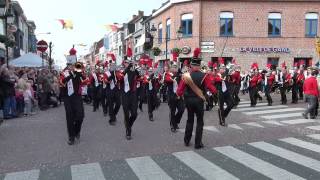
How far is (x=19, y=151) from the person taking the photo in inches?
372

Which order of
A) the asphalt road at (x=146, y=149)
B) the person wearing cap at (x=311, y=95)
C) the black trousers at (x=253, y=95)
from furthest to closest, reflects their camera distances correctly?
the black trousers at (x=253, y=95) < the person wearing cap at (x=311, y=95) < the asphalt road at (x=146, y=149)

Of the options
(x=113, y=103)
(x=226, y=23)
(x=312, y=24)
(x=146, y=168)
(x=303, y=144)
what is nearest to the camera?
(x=146, y=168)

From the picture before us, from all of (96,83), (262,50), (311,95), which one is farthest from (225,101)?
(262,50)

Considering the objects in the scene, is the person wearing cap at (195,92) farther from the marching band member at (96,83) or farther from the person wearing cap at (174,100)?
the marching band member at (96,83)

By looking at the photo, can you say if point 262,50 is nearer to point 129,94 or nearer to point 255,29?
point 255,29

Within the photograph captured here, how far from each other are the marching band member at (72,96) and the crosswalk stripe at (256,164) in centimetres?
318

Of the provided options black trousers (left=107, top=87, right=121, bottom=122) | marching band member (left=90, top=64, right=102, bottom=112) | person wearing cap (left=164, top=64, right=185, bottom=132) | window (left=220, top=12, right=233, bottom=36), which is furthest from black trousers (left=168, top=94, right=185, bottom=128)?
window (left=220, top=12, right=233, bottom=36)

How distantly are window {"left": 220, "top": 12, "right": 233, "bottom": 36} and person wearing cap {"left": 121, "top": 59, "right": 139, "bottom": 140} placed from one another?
2483cm

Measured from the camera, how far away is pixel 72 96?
10.3 m

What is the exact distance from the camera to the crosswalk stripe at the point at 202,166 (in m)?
7.06

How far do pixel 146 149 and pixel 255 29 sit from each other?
27.5 m

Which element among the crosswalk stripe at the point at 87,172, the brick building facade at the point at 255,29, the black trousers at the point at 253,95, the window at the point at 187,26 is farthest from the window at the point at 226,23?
the crosswalk stripe at the point at 87,172

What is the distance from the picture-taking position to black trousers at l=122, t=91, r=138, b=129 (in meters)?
10.9

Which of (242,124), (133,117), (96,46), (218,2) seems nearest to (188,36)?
(218,2)
